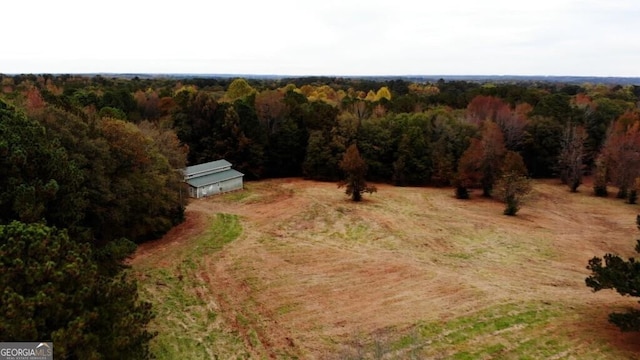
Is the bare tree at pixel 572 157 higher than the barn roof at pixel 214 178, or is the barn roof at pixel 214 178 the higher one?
the bare tree at pixel 572 157

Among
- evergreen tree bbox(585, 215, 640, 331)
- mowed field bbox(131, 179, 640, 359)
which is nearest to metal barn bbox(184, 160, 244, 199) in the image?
mowed field bbox(131, 179, 640, 359)

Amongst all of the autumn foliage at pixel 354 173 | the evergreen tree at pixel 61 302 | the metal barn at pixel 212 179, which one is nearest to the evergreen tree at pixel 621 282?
the evergreen tree at pixel 61 302

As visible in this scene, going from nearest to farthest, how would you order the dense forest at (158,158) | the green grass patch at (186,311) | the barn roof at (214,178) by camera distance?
the dense forest at (158,158) → the green grass patch at (186,311) → the barn roof at (214,178)

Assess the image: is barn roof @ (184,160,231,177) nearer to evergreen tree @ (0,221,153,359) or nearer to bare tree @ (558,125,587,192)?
evergreen tree @ (0,221,153,359)

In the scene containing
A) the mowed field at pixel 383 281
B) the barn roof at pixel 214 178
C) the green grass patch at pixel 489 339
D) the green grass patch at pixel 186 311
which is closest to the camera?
the green grass patch at pixel 489 339

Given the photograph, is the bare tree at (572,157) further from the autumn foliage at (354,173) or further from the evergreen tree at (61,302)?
the evergreen tree at (61,302)

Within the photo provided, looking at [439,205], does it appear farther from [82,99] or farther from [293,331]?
[82,99]

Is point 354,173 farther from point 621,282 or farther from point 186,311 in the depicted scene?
point 621,282
